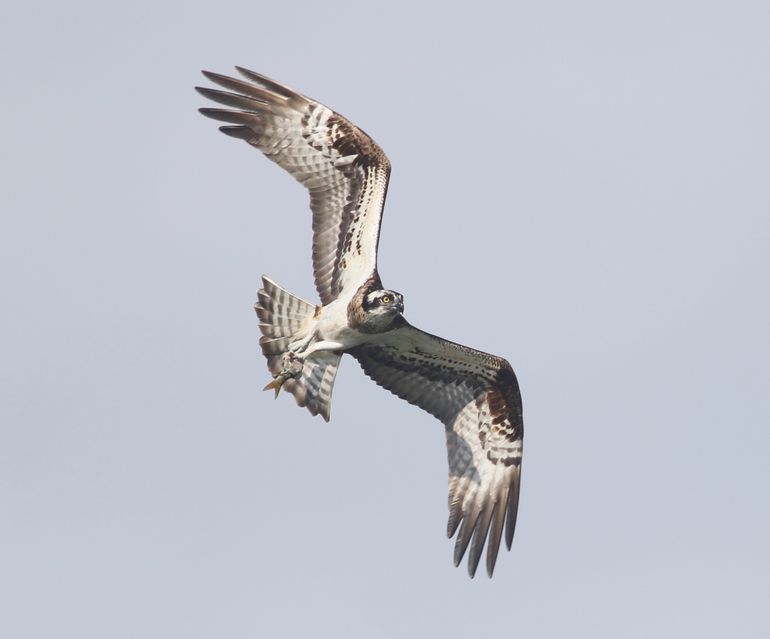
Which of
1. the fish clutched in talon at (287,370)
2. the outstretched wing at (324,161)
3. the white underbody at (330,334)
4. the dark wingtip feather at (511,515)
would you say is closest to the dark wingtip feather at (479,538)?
the dark wingtip feather at (511,515)

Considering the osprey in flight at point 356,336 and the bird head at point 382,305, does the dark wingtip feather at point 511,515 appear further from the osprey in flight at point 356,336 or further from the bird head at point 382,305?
the bird head at point 382,305

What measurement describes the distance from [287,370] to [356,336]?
105 cm

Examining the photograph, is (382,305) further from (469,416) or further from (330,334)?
(469,416)

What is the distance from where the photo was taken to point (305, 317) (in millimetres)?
19484

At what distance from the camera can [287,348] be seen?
19.6 metres

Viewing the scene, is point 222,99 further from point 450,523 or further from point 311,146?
point 450,523

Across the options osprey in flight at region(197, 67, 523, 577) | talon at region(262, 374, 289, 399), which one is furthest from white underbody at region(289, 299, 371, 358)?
talon at region(262, 374, 289, 399)

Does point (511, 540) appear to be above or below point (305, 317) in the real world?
below

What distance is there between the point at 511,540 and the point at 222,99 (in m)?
6.42

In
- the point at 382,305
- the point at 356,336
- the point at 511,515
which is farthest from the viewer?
the point at 511,515

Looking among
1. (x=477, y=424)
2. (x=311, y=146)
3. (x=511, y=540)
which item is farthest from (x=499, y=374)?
(x=311, y=146)

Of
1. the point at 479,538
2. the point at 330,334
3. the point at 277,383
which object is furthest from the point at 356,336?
the point at 479,538

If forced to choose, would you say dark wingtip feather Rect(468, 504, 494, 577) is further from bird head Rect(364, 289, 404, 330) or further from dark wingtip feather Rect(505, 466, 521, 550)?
bird head Rect(364, 289, 404, 330)

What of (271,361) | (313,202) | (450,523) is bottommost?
(450,523)
